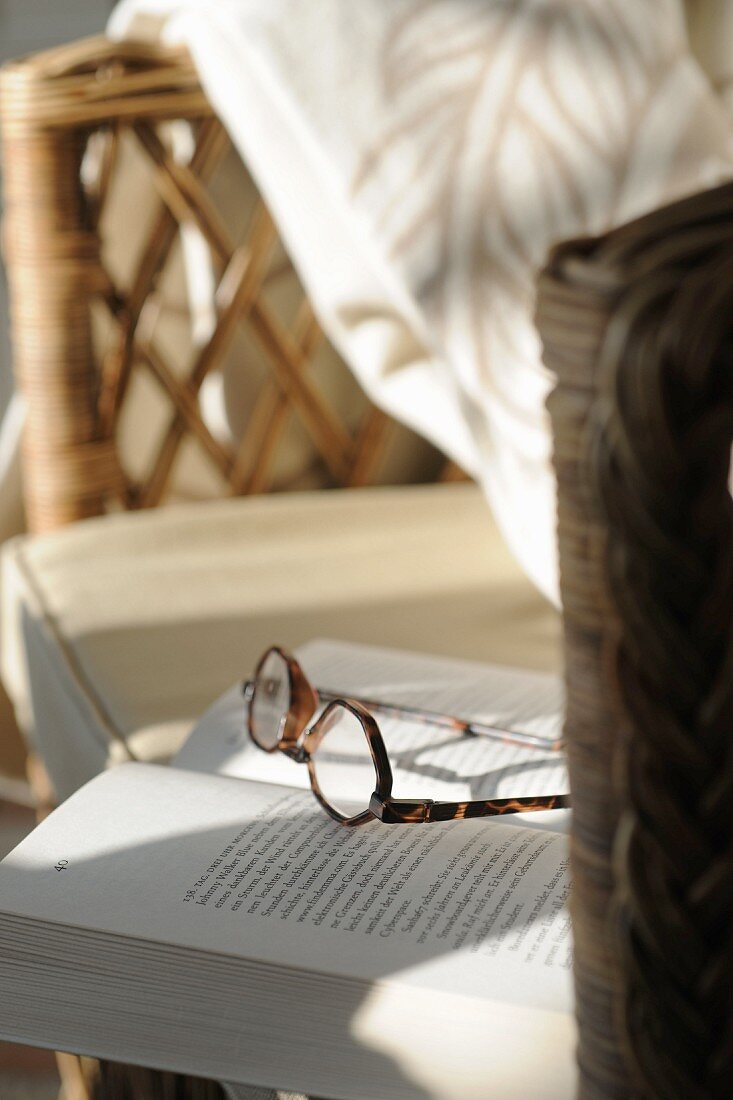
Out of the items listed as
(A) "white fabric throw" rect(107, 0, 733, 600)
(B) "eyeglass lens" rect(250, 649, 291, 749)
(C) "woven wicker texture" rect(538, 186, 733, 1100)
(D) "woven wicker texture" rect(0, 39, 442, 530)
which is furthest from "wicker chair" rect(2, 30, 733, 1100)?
(D) "woven wicker texture" rect(0, 39, 442, 530)

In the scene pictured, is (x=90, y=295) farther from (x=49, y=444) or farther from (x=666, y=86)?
(x=666, y=86)

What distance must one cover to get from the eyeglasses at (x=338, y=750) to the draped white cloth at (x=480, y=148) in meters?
0.18

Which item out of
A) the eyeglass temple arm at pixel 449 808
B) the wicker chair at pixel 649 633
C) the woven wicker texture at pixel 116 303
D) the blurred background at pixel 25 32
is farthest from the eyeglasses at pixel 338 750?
A: the blurred background at pixel 25 32

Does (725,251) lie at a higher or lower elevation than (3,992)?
higher

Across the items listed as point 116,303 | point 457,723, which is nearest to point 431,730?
point 457,723

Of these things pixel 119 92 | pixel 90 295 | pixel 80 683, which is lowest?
pixel 80 683

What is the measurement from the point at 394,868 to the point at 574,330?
19cm

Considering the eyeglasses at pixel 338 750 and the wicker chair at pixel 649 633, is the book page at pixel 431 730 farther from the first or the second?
the wicker chair at pixel 649 633

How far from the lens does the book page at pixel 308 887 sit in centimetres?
31

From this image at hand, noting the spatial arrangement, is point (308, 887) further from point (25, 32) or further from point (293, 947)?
point (25, 32)

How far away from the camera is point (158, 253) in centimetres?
86

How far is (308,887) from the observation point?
34 centimetres

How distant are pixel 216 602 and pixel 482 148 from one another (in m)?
0.28

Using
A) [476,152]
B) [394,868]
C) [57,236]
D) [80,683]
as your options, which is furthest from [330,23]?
[394,868]
